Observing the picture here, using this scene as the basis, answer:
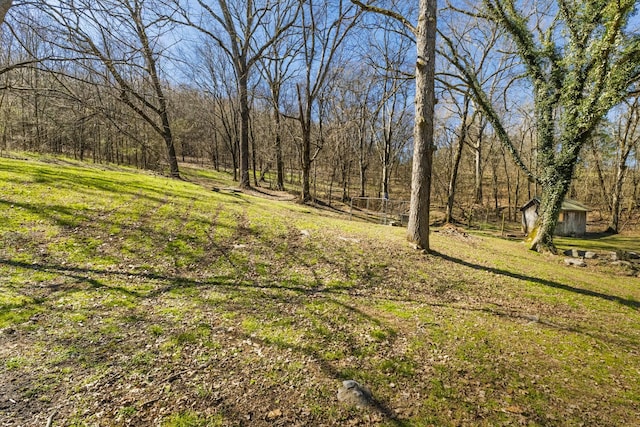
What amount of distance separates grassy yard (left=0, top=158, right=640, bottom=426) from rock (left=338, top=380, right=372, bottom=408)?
8 cm

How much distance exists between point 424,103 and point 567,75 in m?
7.44

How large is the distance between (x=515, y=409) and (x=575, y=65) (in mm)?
12013

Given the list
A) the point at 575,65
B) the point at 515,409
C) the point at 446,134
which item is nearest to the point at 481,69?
the point at 575,65

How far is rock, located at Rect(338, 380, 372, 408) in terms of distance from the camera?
2629 millimetres

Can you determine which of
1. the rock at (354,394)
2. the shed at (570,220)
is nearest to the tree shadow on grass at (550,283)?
the rock at (354,394)

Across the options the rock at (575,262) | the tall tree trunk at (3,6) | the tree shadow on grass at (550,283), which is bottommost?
the rock at (575,262)

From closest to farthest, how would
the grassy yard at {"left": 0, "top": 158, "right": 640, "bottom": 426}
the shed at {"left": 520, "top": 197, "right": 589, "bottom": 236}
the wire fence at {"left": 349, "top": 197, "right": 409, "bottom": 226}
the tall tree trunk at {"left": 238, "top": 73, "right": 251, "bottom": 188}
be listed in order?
1. the grassy yard at {"left": 0, "top": 158, "right": 640, "bottom": 426}
2. the tall tree trunk at {"left": 238, "top": 73, "right": 251, "bottom": 188}
3. the wire fence at {"left": 349, "top": 197, "right": 409, "bottom": 226}
4. the shed at {"left": 520, "top": 197, "right": 589, "bottom": 236}

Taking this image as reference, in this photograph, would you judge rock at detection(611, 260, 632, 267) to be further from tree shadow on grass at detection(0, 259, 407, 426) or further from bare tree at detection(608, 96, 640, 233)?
bare tree at detection(608, 96, 640, 233)

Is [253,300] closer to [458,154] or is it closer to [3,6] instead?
[3,6]

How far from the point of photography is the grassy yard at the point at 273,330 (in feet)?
8.40

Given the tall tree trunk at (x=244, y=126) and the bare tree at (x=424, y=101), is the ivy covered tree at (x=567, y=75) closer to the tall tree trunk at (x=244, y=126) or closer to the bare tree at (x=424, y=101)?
the bare tree at (x=424, y=101)

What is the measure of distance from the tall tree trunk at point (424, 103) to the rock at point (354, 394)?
4926 mm

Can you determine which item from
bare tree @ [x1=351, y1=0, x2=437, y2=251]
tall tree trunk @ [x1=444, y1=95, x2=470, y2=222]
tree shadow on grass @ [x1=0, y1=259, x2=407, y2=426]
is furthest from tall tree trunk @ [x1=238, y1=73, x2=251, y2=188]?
tall tree trunk @ [x1=444, y1=95, x2=470, y2=222]

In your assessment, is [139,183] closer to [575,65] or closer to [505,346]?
[505,346]
